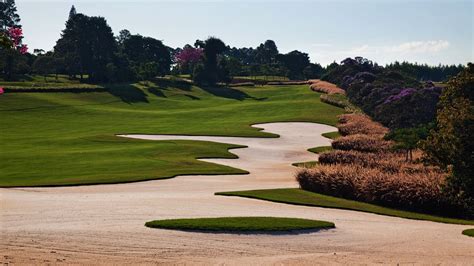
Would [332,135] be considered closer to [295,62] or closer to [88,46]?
[88,46]

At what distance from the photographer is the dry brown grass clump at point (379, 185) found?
24.6m

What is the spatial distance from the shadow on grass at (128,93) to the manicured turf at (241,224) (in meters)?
72.7

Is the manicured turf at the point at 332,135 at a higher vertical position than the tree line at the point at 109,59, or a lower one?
lower

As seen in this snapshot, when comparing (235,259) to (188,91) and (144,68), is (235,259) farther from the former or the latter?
(144,68)

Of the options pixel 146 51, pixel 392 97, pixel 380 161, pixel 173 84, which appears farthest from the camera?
pixel 146 51

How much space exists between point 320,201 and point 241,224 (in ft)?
25.1

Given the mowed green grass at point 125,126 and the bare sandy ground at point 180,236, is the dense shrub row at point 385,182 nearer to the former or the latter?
the bare sandy ground at point 180,236

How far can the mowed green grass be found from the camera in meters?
34.9

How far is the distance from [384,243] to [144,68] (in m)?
100

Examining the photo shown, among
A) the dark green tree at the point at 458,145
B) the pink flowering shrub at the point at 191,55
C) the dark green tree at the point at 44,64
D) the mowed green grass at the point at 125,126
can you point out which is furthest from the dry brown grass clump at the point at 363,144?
the pink flowering shrub at the point at 191,55

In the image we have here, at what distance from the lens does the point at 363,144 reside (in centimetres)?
4397

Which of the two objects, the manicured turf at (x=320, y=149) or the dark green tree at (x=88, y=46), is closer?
→ the manicured turf at (x=320, y=149)

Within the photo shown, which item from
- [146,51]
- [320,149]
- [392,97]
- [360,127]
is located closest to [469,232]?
[320,149]

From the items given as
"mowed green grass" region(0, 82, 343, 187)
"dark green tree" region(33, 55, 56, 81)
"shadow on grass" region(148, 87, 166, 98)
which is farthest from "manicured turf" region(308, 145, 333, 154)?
"dark green tree" region(33, 55, 56, 81)
